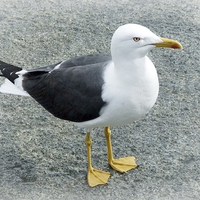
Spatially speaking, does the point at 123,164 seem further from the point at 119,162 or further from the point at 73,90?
the point at 73,90

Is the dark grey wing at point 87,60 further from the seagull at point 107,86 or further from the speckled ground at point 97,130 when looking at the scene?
the speckled ground at point 97,130

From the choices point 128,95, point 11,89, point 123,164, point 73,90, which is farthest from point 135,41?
point 11,89

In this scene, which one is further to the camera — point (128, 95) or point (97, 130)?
point (97, 130)

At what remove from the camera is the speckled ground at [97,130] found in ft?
12.4

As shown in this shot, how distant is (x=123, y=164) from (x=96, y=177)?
0.79 ft

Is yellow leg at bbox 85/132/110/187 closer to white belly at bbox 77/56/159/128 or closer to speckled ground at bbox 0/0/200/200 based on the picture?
speckled ground at bbox 0/0/200/200

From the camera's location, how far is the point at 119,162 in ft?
12.9

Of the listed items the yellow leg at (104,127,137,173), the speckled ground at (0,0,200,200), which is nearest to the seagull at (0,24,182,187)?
the yellow leg at (104,127,137,173)

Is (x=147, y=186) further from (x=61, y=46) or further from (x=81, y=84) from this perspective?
(x=61, y=46)

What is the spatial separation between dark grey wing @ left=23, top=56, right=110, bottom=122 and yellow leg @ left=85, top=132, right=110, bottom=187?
25cm

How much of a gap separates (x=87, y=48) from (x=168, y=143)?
153 centimetres

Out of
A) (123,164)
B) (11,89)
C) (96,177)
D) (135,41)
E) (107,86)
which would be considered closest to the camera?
(135,41)

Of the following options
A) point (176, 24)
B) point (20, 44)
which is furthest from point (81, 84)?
point (176, 24)

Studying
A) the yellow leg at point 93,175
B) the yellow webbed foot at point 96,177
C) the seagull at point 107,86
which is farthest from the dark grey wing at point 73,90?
the yellow webbed foot at point 96,177
